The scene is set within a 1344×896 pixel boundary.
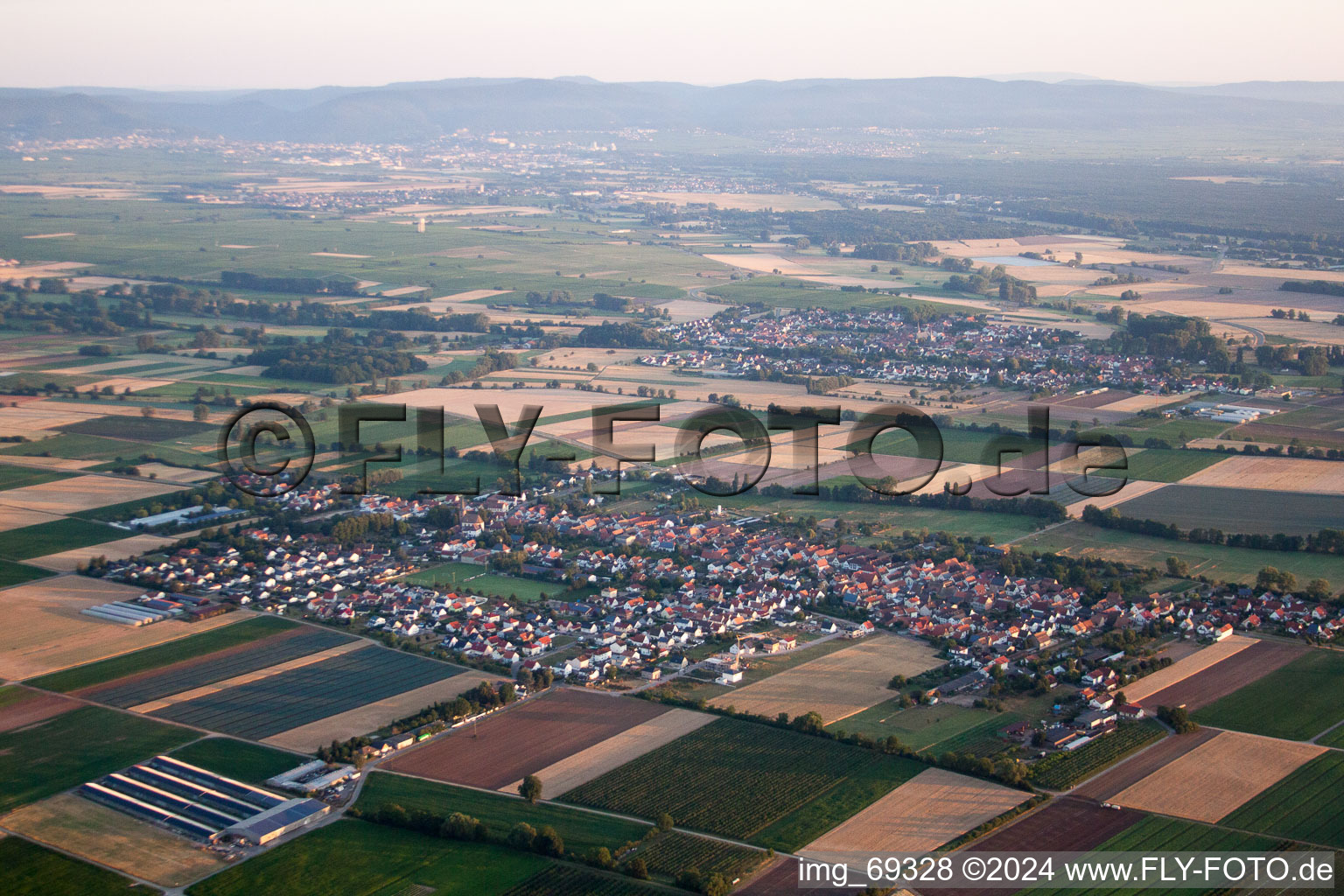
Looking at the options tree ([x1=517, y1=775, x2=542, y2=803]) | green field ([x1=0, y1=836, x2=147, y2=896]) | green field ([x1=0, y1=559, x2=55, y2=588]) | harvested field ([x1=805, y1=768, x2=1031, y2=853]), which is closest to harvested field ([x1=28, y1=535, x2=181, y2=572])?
green field ([x1=0, y1=559, x2=55, y2=588])

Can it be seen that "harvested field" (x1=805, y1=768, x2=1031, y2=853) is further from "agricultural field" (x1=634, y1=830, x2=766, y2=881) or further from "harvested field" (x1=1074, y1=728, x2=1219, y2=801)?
"harvested field" (x1=1074, y1=728, x2=1219, y2=801)

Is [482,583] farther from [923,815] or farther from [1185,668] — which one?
[1185,668]

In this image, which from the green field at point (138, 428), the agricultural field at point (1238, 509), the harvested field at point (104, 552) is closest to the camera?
the harvested field at point (104, 552)

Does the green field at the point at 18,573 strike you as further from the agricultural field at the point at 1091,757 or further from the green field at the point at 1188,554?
the green field at the point at 1188,554

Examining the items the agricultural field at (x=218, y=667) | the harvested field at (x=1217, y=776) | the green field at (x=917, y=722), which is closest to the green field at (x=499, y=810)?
the green field at (x=917, y=722)

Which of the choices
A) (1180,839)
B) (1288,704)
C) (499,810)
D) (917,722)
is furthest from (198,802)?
(1288,704)

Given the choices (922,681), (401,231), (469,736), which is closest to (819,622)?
(922,681)
